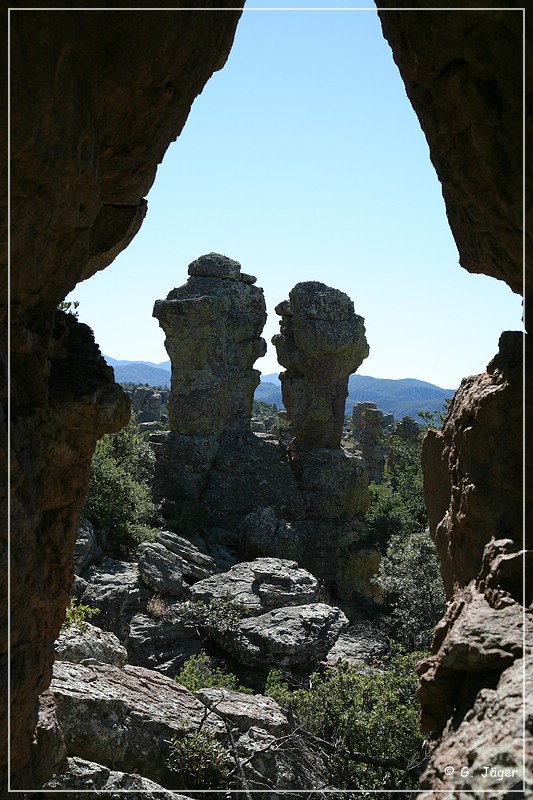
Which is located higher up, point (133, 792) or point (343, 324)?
point (343, 324)

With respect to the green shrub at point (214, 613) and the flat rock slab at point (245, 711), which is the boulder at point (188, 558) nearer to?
the green shrub at point (214, 613)

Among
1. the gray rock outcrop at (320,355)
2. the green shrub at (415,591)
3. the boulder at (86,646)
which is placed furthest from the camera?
the gray rock outcrop at (320,355)

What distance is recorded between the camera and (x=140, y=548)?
1627 centimetres

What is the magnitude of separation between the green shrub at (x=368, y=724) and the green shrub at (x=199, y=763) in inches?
51.2

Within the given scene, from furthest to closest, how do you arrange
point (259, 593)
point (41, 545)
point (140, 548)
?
point (140, 548) → point (259, 593) → point (41, 545)

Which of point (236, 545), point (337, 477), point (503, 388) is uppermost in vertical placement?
point (503, 388)

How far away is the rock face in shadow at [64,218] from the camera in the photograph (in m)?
4.51

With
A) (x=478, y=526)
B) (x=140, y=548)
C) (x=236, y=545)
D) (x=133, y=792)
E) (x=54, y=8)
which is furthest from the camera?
(x=236, y=545)

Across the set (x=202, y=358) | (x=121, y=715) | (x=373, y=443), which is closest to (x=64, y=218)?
(x=121, y=715)

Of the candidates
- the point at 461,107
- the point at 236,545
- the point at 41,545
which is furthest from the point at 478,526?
the point at 236,545

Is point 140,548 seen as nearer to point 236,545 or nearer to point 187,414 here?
point 236,545

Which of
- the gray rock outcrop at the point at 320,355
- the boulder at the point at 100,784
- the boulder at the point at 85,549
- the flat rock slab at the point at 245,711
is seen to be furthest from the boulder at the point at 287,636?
the gray rock outcrop at the point at 320,355

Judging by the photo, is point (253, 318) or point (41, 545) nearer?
point (41, 545)

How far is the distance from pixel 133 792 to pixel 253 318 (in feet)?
59.3
